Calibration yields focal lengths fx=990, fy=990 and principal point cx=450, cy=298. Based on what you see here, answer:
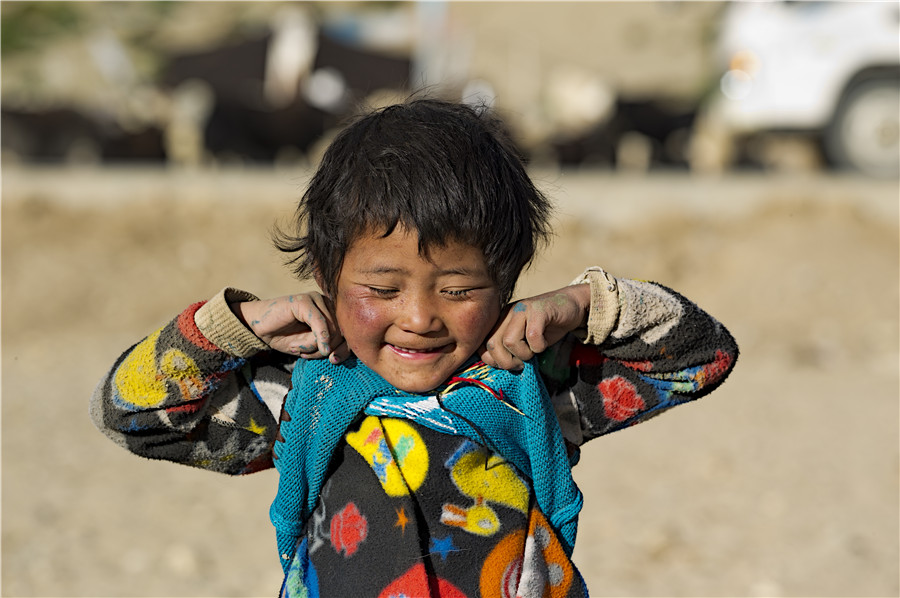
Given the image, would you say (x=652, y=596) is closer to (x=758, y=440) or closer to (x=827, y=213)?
(x=758, y=440)

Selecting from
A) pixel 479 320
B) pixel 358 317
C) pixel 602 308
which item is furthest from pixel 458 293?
pixel 602 308

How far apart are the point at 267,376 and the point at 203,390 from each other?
12cm

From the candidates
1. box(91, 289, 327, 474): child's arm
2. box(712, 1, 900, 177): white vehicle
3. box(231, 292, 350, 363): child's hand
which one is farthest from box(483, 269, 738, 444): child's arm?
box(712, 1, 900, 177): white vehicle

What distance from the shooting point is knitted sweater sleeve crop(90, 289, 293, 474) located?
1562 millimetres

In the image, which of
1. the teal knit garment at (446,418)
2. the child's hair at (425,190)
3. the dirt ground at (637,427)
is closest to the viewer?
the child's hair at (425,190)

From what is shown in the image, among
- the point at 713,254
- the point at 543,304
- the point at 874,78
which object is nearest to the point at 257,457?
the point at 543,304

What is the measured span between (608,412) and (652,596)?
207 centimetres

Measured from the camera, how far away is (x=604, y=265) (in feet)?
25.1

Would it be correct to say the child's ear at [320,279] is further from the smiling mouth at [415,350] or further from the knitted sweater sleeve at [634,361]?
the knitted sweater sleeve at [634,361]

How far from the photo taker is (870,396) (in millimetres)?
5559

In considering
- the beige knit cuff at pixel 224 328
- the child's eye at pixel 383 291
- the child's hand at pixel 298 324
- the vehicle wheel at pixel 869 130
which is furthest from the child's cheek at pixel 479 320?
the vehicle wheel at pixel 869 130

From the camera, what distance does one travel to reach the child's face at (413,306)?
145cm

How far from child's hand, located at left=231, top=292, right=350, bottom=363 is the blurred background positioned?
19.3 inches

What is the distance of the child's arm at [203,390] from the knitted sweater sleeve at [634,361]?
0.45m
